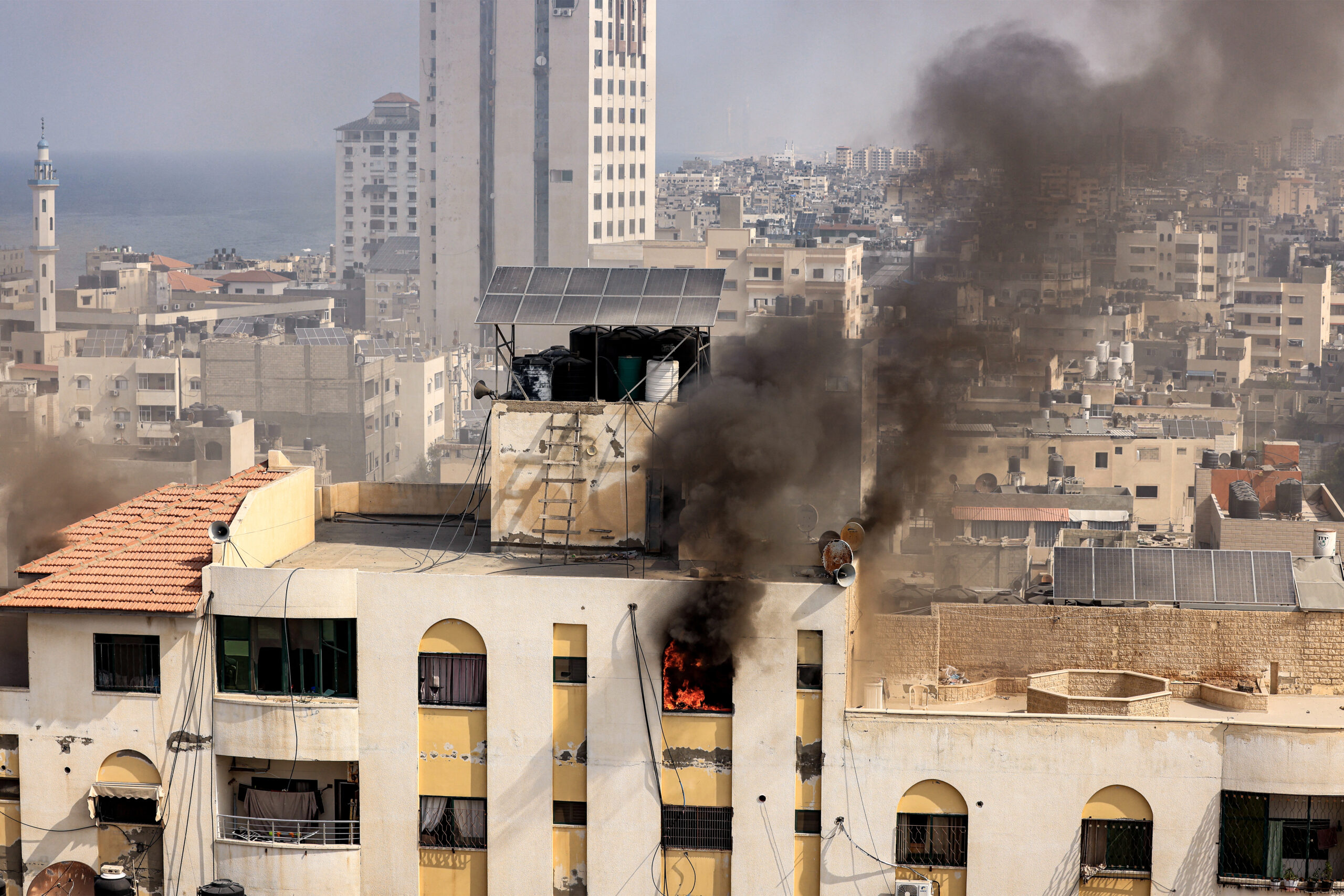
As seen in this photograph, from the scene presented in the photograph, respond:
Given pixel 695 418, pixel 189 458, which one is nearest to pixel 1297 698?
pixel 695 418

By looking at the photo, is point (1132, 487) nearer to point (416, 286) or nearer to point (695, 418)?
point (695, 418)

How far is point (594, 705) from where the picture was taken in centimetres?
1995

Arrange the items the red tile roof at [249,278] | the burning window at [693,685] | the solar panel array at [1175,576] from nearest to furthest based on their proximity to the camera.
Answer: the burning window at [693,685], the solar panel array at [1175,576], the red tile roof at [249,278]

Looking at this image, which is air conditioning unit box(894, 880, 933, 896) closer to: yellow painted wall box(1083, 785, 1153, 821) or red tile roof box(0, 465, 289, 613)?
yellow painted wall box(1083, 785, 1153, 821)

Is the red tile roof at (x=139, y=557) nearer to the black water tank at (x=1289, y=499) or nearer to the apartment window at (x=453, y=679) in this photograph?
the apartment window at (x=453, y=679)

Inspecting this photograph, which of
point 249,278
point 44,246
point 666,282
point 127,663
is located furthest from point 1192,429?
point 249,278

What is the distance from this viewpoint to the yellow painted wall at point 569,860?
2017cm

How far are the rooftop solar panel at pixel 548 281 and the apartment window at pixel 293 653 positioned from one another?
20.6 ft

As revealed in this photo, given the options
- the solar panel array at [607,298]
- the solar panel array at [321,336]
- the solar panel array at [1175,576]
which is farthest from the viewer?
the solar panel array at [321,336]

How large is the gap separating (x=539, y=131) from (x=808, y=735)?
102 meters

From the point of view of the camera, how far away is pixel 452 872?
2044cm

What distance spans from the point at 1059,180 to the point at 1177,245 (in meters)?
70.6

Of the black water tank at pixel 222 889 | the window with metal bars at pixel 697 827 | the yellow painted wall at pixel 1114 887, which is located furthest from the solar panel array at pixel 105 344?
the yellow painted wall at pixel 1114 887

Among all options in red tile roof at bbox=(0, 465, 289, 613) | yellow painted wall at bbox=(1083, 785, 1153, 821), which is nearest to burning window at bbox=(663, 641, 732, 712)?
yellow painted wall at bbox=(1083, 785, 1153, 821)
